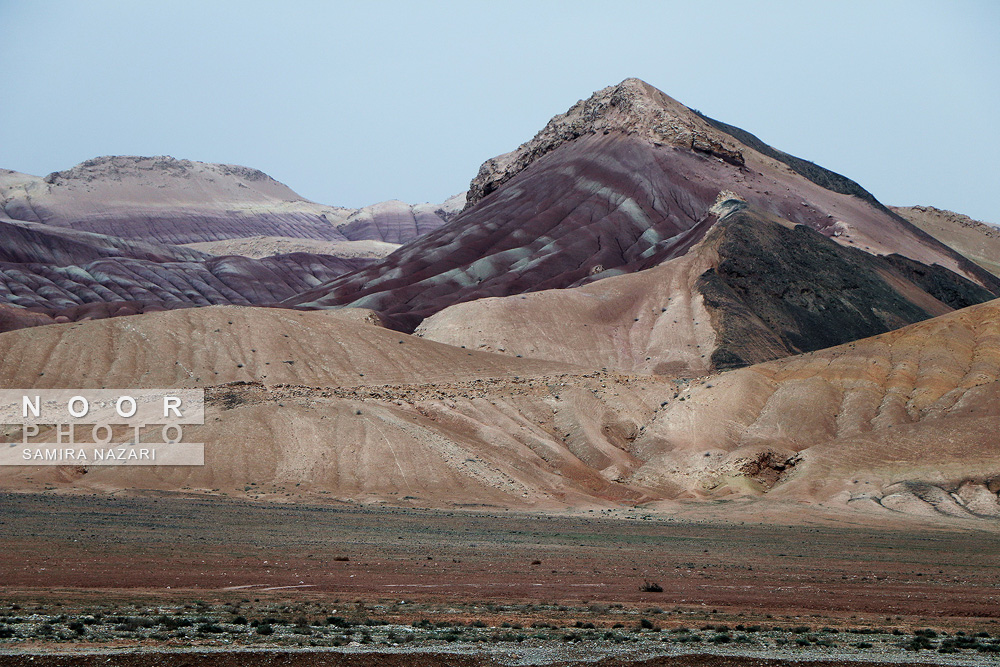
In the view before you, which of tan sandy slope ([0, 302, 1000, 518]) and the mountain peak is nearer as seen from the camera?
tan sandy slope ([0, 302, 1000, 518])

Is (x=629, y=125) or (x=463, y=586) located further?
(x=629, y=125)

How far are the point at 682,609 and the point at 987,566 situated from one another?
45.6 ft

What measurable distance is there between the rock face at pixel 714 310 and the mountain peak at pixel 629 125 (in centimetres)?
4031

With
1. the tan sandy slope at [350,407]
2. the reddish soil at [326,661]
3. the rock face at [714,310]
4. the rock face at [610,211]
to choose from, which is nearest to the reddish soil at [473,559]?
the reddish soil at [326,661]

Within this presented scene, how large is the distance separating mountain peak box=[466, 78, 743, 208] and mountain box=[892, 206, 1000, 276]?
142 ft

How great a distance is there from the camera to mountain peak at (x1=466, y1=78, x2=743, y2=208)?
139875mm

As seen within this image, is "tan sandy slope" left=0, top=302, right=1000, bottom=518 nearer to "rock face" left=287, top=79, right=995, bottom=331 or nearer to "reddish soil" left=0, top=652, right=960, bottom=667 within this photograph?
"reddish soil" left=0, top=652, right=960, bottom=667

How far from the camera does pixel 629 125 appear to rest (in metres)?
144

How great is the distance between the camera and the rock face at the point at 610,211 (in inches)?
4594

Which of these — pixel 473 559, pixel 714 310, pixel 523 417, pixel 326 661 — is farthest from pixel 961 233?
pixel 326 661

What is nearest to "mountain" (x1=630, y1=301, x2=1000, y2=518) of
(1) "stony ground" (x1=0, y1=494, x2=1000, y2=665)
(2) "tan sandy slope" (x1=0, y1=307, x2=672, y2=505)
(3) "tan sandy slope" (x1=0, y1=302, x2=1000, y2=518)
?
(3) "tan sandy slope" (x1=0, y1=302, x2=1000, y2=518)

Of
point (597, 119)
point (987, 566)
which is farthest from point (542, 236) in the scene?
point (987, 566)

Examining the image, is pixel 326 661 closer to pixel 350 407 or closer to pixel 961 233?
pixel 350 407

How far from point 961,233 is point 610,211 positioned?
7194cm
